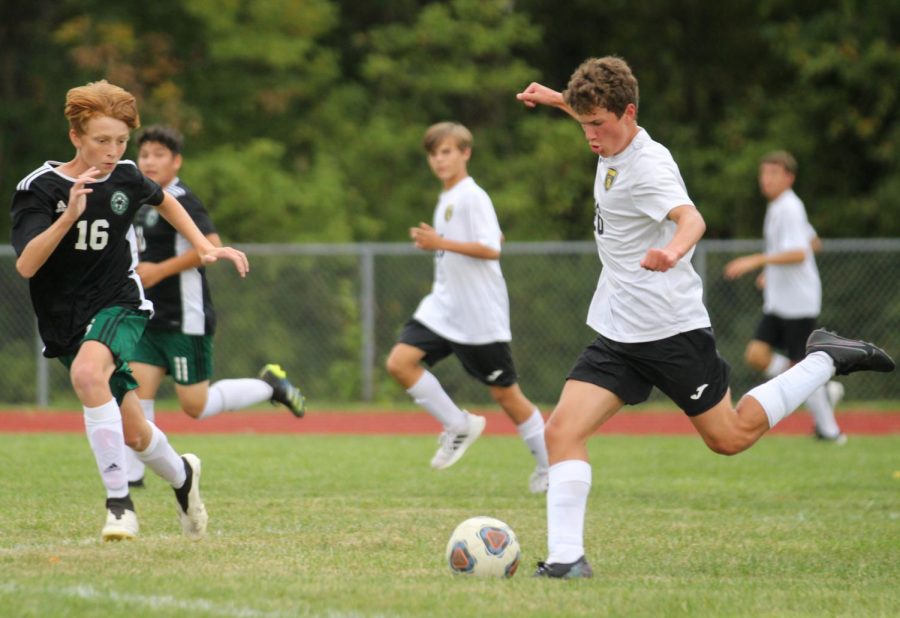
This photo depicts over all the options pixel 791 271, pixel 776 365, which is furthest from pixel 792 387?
pixel 776 365

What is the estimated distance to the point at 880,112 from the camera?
20.7 m

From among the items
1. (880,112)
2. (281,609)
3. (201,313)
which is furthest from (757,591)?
(880,112)

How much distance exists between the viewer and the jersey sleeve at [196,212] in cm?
811

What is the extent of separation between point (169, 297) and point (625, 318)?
3425 mm

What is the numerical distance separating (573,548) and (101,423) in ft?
6.61

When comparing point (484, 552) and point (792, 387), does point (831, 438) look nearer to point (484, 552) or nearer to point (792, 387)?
A: point (792, 387)

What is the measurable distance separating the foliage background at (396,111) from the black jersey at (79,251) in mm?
13691

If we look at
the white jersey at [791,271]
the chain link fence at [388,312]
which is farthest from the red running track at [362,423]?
the white jersey at [791,271]

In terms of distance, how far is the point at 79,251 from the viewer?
6.12 metres

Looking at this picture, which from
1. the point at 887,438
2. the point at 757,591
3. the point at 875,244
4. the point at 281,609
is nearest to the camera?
the point at 281,609

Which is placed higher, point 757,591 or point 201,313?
point 201,313

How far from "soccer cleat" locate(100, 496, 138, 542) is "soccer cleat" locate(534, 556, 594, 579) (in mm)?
1734

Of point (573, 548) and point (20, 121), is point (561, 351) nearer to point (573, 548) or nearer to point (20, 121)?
point (20, 121)

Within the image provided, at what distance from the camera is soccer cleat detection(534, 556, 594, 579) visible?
5.39m
